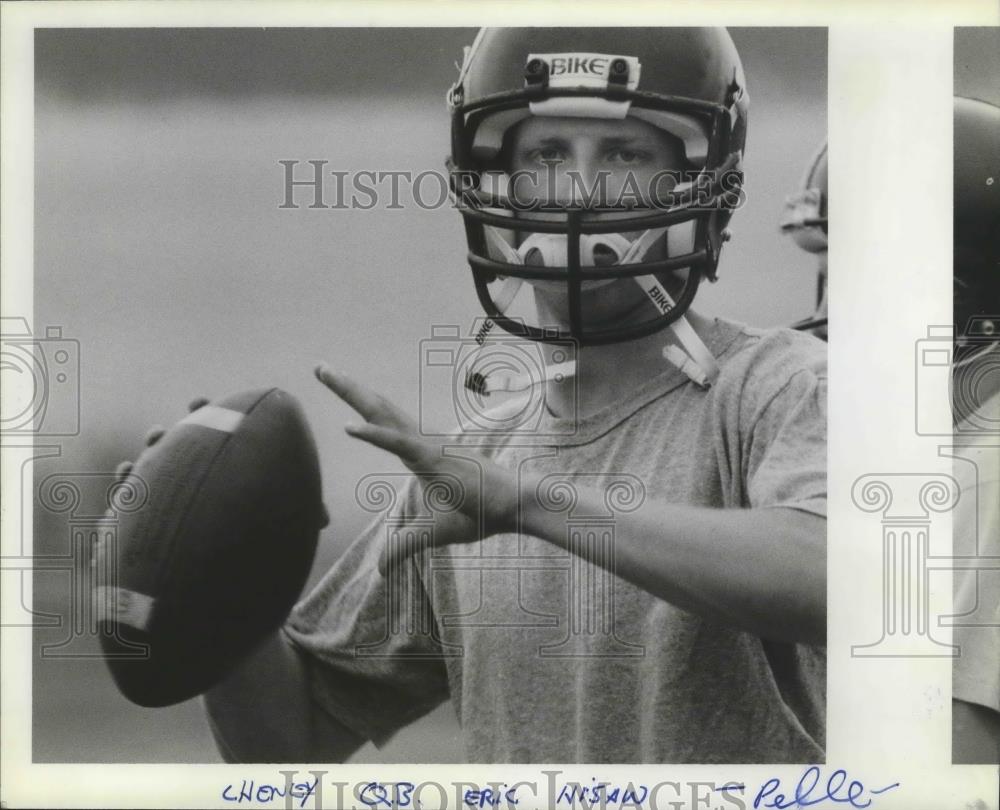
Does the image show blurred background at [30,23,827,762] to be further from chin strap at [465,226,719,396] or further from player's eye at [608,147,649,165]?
player's eye at [608,147,649,165]

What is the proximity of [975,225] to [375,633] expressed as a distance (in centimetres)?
144

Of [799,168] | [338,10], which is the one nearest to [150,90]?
[338,10]

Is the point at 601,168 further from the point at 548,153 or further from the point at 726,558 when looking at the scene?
the point at 726,558

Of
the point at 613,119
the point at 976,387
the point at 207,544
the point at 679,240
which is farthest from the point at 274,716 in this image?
the point at 976,387

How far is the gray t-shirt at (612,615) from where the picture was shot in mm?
2393

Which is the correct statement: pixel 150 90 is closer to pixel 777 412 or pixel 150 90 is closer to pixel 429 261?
pixel 429 261

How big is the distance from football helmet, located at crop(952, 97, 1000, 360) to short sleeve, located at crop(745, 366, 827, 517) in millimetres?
320

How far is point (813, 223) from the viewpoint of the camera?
2.45 m

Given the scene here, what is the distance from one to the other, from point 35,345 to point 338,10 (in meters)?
0.91

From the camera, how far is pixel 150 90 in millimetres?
2502

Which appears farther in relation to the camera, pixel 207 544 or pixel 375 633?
pixel 375 633

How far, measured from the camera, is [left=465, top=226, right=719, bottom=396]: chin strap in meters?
2.41
